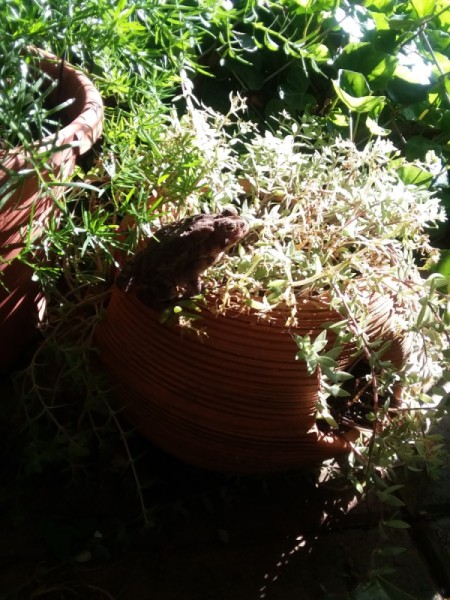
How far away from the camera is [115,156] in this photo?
40.0 inches

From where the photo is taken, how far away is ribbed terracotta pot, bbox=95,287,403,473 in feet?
2.73

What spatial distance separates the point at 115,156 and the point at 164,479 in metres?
0.50

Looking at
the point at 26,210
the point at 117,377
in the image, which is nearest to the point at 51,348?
the point at 117,377

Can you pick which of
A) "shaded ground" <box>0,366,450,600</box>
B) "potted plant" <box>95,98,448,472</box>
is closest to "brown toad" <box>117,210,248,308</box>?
"potted plant" <box>95,98,448,472</box>

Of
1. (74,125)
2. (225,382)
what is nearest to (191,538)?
(225,382)

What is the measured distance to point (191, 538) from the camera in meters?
0.99

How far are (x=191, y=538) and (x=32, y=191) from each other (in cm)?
54

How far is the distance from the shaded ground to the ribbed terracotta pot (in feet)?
0.35

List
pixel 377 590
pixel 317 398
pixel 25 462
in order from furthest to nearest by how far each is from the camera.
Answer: pixel 25 462, pixel 317 398, pixel 377 590

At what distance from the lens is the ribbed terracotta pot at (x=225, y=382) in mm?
833

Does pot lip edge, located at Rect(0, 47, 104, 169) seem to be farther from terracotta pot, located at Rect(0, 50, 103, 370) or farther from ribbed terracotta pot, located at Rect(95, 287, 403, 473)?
ribbed terracotta pot, located at Rect(95, 287, 403, 473)

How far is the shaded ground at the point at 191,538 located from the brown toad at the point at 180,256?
305mm

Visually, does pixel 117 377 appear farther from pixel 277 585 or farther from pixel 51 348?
pixel 277 585

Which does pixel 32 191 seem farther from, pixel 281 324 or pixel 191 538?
pixel 191 538
